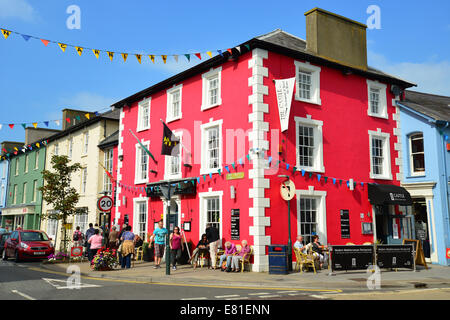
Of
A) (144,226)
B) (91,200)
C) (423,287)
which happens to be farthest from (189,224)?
(91,200)

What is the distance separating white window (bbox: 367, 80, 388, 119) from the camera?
764 inches

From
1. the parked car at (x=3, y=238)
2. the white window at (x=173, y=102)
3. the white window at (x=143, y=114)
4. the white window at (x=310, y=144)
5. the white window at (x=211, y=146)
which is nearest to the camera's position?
the white window at (x=310, y=144)

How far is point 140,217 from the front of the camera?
21625 millimetres

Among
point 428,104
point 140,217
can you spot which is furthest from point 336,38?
point 140,217

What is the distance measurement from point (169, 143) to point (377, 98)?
399 inches

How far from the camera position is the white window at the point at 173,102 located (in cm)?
1994

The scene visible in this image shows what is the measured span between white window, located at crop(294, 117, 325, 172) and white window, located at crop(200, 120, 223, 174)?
3.27 m

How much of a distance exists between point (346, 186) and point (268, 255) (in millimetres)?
5330

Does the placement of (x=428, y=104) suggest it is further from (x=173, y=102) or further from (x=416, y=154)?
(x=173, y=102)

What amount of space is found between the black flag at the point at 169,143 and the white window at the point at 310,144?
530cm

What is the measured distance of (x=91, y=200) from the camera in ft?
89.6

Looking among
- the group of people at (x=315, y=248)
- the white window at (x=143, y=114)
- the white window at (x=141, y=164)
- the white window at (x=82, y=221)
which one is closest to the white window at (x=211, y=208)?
the group of people at (x=315, y=248)

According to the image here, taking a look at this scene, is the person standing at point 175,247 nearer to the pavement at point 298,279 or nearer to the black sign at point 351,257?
the pavement at point 298,279

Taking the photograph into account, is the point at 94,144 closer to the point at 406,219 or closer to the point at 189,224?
the point at 189,224
